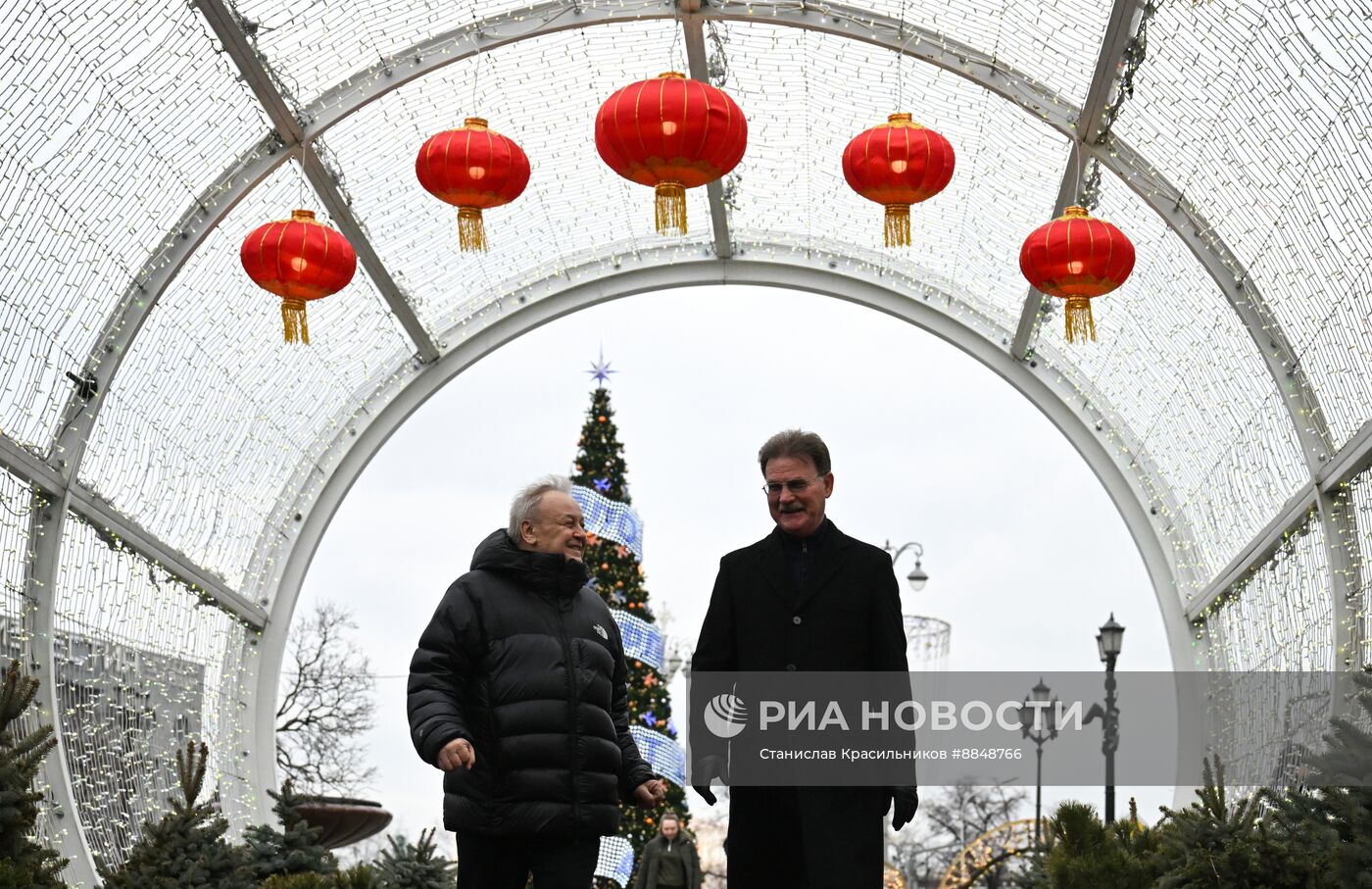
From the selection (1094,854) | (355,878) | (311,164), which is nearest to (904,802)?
(1094,854)

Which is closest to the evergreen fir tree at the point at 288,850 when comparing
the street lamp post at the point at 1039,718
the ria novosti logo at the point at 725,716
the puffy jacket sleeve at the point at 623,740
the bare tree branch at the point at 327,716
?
the puffy jacket sleeve at the point at 623,740

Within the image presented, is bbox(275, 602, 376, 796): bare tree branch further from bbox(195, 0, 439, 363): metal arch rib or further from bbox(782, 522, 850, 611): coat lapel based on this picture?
bbox(782, 522, 850, 611): coat lapel

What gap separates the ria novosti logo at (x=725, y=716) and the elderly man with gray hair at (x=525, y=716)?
1.07 feet

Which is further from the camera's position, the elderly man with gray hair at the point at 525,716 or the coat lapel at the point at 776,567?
the coat lapel at the point at 776,567

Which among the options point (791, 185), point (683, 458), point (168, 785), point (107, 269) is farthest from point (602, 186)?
point (683, 458)

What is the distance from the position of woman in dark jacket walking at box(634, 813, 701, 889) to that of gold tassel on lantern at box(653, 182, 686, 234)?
6561 mm

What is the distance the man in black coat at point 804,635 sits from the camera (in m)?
4.94

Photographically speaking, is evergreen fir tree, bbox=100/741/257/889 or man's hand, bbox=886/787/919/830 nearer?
man's hand, bbox=886/787/919/830

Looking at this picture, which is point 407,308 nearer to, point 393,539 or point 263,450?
point 263,450

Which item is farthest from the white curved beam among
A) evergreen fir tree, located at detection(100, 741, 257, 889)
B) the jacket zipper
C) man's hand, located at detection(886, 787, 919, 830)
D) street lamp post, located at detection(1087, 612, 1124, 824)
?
street lamp post, located at detection(1087, 612, 1124, 824)

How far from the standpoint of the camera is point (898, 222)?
9734mm

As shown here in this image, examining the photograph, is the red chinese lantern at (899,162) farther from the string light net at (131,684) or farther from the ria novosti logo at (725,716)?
the string light net at (131,684)

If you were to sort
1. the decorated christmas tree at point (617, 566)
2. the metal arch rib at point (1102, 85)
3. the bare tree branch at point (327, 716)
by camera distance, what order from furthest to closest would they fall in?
the bare tree branch at point (327, 716)
the decorated christmas tree at point (617, 566)
the metal arch rib at point (1102, 85)

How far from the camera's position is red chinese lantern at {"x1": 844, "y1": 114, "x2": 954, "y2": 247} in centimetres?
936
